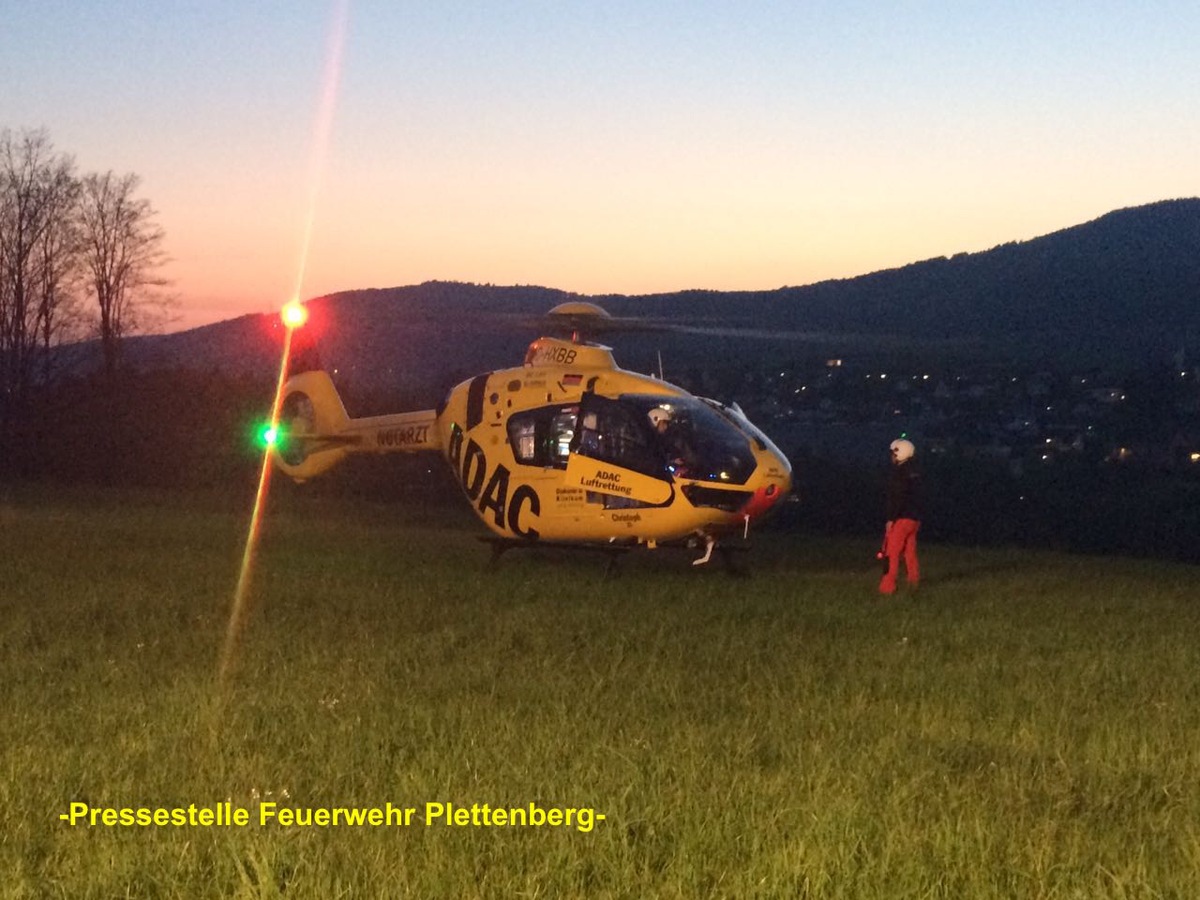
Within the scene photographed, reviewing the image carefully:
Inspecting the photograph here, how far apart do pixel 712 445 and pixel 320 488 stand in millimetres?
26055

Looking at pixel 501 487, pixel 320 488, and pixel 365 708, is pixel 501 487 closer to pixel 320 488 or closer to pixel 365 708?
pixel 365 708

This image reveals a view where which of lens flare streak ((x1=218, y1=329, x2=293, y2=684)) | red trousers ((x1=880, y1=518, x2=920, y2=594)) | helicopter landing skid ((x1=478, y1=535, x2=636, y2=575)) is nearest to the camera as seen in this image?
lens flare streak ((x1=218, y1=329, x2=293, y2=684))

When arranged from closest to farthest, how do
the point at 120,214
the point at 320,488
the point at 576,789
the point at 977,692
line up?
the point at 576,789 → the point at 977,692 → the point at 320,488 → the point at 120,214

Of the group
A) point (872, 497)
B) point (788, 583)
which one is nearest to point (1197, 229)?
point (872, 497)

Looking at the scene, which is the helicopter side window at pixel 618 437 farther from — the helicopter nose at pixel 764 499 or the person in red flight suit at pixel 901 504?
the person in red flight suit at pixel 901 504

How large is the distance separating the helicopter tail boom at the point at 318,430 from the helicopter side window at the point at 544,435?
3454 millimetres

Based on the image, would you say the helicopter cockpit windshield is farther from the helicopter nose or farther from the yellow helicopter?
the helicopter nose

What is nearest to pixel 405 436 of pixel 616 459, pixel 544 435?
pixel 544 435

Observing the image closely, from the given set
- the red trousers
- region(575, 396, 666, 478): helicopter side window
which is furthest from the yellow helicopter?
the red trousers

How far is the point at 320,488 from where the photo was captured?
131 ft

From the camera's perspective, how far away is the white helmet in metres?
15.6

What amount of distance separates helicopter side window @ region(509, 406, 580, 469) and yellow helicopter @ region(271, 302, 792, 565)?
12 mm

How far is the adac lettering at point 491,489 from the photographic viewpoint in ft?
55.3

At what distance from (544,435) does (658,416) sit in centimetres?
160
